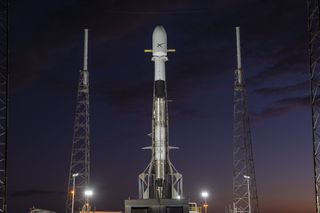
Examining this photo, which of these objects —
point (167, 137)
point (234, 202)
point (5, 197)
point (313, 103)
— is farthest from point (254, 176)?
point (5, 197)

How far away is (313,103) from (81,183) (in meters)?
33.4

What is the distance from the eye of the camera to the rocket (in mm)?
49812

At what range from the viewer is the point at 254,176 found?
65188 millimetres

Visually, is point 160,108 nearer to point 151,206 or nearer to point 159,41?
point 159,41

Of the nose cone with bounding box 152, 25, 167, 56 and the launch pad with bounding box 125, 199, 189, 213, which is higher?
the nose cone with bounding box 152, 25, 167, 56

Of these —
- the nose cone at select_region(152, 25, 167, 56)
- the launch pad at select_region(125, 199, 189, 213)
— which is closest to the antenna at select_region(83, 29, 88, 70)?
the nose cone at select_region(152, 25, 167, 56)

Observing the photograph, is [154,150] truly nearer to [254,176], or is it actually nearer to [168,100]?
[168,100]

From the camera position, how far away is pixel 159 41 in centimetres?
5344

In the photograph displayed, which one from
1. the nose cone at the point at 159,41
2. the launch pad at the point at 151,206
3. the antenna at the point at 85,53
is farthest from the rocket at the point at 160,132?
the antenna at the point at 85,53

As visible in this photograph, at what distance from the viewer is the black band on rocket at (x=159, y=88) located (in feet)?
170

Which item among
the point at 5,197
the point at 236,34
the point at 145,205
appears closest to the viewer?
the point at 5,197

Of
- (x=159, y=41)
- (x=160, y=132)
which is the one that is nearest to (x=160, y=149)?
(x=160, y=132)

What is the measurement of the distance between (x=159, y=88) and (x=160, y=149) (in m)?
6.41

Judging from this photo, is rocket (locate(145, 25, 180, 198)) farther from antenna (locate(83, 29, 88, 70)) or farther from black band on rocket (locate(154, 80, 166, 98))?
antenna (locate(83, 29, 88, 70))
